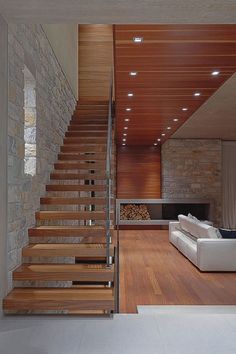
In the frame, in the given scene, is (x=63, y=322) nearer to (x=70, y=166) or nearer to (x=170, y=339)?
(x=170, y=339)

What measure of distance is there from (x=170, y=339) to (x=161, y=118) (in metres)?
6.37

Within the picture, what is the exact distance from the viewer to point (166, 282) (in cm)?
627

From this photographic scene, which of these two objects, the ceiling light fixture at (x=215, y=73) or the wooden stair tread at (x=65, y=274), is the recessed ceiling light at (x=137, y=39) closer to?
the ceiling light fixture at (x=215, y=73)

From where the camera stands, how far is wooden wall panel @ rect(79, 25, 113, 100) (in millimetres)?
11773

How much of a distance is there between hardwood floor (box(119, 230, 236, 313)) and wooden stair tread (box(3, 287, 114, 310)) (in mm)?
1423

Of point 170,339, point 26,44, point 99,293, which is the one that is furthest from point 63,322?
point 26,44

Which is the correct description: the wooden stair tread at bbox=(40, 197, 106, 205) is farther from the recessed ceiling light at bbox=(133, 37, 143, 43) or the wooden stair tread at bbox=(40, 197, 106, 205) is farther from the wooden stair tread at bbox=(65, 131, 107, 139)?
the wooden stair tread at bbox=(65, 131, 107, 139)

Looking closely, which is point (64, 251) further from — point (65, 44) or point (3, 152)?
point (65, 44)

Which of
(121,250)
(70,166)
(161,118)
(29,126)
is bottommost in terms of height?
(121,250)

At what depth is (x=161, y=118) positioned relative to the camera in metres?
8.73

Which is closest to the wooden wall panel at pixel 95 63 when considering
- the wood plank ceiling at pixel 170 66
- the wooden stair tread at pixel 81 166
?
the wood plank ceiling at pixel 170 66

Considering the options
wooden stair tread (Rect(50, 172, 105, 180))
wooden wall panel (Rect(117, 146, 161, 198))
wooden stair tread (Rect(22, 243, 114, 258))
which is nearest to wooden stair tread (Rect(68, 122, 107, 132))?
wooden stair tread (Rect(50, 172, 105, 180))

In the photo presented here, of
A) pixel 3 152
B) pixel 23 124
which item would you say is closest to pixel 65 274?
pixel 3 152

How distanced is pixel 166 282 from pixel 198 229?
1616 mm
